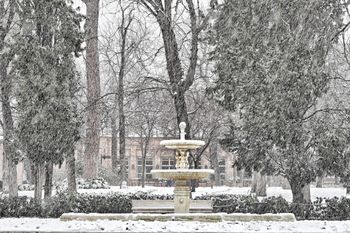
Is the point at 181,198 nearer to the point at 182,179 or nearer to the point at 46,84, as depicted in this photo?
the point at 182,179

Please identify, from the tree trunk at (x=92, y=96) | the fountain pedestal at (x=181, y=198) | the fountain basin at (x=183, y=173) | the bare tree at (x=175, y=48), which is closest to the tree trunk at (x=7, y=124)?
the tree trunk at (x=92, y=96)

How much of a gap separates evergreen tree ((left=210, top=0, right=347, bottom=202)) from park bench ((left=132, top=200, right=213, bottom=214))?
→ 5.98 ft

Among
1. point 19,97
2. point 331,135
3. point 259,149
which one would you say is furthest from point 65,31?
point 331,135

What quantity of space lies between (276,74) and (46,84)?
6.57 meters

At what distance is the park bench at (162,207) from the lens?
1504cm

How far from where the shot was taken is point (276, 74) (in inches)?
519

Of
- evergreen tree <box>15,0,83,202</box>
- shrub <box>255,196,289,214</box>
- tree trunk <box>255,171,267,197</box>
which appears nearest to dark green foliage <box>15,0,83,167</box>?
evergreen tree <box>15,0,83,202</box>

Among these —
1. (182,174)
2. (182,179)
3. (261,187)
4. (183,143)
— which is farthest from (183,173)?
(261,187)

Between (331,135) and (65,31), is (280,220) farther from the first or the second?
(65,31)

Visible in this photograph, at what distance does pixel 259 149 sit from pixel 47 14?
285 inches

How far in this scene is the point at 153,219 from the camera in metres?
12.0

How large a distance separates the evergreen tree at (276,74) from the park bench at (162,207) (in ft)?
5.98

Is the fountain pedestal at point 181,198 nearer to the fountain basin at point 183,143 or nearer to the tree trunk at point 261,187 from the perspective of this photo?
the fountain basin at point 183,143

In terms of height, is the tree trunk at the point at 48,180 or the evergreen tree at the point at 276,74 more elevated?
the evergreen tree at the point at 276,74
